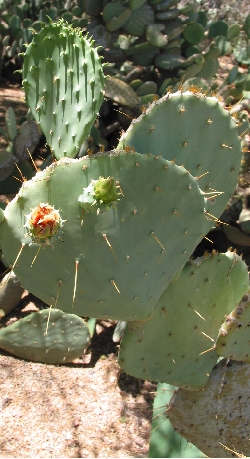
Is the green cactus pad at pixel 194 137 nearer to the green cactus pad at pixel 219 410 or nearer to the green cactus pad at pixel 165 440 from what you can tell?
the green cactus pad at pixel 219 410

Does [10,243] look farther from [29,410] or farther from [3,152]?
[3,152]

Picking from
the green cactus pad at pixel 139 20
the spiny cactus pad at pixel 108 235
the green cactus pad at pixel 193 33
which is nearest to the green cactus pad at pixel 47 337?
the spiny cactus pad at pixel 108 235

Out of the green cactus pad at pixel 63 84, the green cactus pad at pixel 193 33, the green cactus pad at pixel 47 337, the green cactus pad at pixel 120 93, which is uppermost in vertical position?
the green cactus pad at pixel 63 84

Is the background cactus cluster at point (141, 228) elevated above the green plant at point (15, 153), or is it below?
above

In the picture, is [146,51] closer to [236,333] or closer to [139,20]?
[139,20]

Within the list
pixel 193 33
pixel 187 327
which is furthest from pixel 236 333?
pixel 193 33

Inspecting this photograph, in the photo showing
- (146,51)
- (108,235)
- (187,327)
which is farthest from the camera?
(146,51)

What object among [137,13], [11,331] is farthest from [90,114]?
[137,13]
